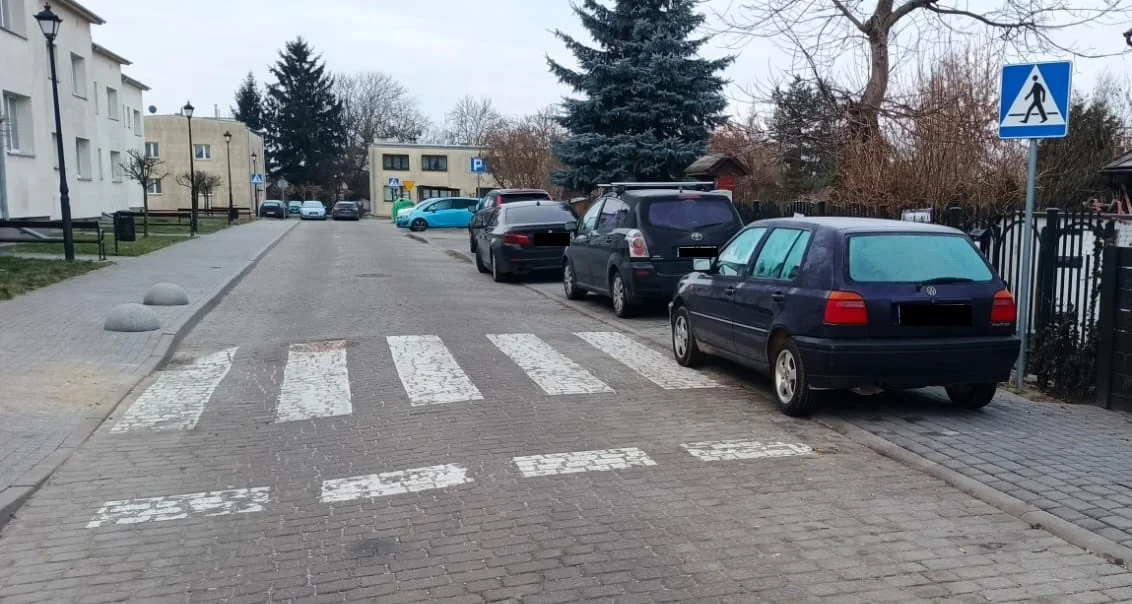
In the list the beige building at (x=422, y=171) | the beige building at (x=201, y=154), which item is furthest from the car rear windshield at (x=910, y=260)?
the beige building at (x=422, y=171)

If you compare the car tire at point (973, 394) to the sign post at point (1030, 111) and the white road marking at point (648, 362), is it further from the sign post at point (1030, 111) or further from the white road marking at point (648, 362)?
the white road marking at point (648, 362)

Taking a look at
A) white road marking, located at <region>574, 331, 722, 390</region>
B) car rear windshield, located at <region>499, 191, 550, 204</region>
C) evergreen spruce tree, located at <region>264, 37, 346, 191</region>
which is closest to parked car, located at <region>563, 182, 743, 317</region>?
white road marking, located at <region>574, 331, 722, 390</region>

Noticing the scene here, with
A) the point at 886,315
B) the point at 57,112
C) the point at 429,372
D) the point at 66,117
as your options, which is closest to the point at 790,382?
the point at 886,315

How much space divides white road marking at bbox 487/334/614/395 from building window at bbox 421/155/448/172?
67754mm

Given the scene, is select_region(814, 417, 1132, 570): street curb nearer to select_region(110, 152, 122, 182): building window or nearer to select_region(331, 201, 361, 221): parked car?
select_region(110, 152, 122, 182): building window

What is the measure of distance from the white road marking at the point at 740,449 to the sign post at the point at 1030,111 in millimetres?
2576

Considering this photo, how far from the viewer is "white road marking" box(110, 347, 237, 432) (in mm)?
7324

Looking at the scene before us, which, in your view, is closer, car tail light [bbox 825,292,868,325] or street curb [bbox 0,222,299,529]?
street curb [bbox 0,222,299,529]

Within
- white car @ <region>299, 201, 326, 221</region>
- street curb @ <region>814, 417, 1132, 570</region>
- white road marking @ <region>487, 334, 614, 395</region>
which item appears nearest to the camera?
street curb @ <region>814, 417, 1132, 570</region>

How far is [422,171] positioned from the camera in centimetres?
7706

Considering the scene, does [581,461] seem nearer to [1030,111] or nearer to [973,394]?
[973,394]

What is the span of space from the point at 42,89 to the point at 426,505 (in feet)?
93.4

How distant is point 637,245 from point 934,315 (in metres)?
6.03

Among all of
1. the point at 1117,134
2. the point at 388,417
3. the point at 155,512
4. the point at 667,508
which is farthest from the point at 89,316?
the point at 1117,134
